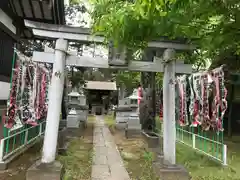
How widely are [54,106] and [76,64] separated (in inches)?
39.9

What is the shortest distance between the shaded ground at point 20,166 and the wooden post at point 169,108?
312cm

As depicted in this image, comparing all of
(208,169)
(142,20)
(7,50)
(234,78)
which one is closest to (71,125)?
(7,50)

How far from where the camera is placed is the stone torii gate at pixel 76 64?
198 inches

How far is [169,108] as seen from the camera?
5.54m

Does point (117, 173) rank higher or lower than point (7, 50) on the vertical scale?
lower

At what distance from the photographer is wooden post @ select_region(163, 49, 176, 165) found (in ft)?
18.0

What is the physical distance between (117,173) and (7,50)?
4878 mm

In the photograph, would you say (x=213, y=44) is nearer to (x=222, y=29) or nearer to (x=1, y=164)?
(x=222, y=29)

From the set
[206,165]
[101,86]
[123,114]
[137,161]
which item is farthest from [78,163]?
[101,86]

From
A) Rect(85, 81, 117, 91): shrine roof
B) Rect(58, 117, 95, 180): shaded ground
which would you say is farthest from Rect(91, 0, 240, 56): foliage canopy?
Rect(85, 81, 117, 91): shrine roof

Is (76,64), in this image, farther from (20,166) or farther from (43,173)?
(20,166)

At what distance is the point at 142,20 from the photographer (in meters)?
2.71

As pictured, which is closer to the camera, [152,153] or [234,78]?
[152,153]

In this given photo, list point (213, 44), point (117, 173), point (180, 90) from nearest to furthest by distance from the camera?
1. point (213, 44)
2. point (117, 173)
3. point (180, 90)
